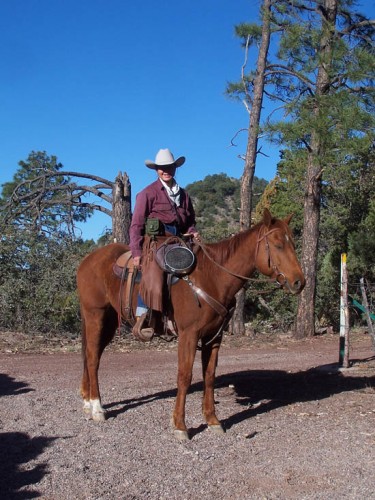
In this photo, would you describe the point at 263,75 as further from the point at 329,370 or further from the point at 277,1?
the point at 329,370

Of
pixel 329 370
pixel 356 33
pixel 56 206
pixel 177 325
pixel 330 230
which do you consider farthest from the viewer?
pixel 330 230

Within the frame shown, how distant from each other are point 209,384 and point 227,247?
152cm

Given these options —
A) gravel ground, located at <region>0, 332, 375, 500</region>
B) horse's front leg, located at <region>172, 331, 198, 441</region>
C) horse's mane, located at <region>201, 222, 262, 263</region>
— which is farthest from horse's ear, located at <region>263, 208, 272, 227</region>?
gravel ground, located at <region>0, 332, 375, 500</region>

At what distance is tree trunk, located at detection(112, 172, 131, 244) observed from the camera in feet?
51.4

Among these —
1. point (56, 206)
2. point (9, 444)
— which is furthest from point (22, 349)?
point (9, 444)

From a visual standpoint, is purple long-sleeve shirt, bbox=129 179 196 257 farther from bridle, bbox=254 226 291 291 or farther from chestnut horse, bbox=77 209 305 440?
bridle, bbox=254 226 291 291

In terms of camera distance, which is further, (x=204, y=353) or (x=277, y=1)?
(x=277, y=1)

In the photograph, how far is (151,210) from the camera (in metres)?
6.40

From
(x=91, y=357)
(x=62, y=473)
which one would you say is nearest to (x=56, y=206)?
(x=91, y=357)

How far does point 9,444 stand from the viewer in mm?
5559

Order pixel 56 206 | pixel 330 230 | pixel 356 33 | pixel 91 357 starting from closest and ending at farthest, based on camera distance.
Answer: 1. pixel 91 357
2. pixel 356 33
3. pixel 56 206
4. pixel 330 230

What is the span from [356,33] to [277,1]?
2401mm

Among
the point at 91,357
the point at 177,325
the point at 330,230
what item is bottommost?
the point at 91,357

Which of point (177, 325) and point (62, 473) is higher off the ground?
point (177, 325)
